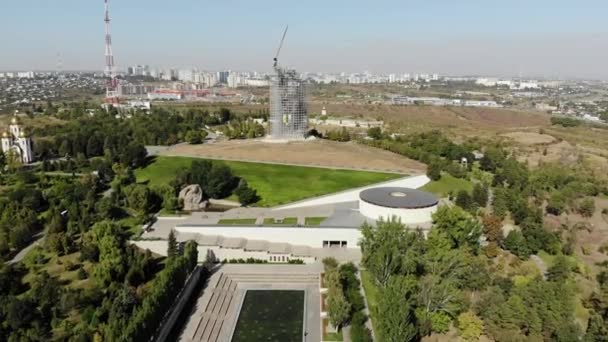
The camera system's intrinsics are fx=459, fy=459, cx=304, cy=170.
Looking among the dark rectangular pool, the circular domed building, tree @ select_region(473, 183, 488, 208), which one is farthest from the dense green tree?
the dark rectangular pool

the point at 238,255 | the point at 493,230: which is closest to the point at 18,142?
the point at 238,255

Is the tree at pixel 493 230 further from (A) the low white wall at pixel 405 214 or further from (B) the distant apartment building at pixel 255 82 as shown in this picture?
(B) the distant apartment building at pixel 255 82

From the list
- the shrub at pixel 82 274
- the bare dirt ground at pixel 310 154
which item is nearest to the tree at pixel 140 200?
the shrub at pixel 82 274

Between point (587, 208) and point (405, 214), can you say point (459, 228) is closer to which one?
point (405, 214)

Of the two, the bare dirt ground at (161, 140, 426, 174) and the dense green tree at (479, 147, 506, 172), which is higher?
the bare dirt ground at (161, 140, 426, 174)

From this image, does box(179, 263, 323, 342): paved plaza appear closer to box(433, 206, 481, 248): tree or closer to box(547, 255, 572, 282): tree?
box(433, 206, 481, 248): tree
